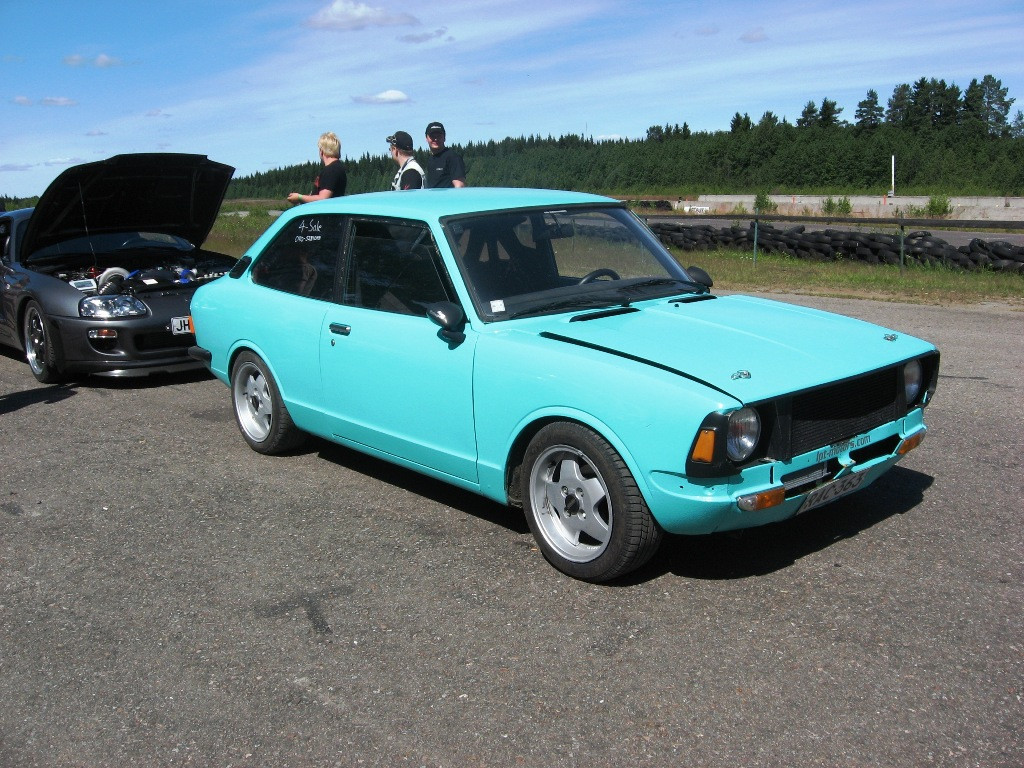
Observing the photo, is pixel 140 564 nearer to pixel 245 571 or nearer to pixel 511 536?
pixel 245 571

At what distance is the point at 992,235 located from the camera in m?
29.5

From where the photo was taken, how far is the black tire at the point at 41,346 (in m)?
8.26

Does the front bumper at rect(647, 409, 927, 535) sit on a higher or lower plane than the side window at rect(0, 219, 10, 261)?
lower

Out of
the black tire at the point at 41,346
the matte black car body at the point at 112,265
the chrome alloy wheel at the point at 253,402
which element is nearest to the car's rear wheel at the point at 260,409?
the chrome alloy wheel at the point at 253,402

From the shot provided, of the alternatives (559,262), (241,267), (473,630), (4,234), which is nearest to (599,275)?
(559,262)

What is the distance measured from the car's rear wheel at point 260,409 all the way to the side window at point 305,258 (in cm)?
53

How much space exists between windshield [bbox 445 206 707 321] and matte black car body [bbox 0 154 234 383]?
4386mm

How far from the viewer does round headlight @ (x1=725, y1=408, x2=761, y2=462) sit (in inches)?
143

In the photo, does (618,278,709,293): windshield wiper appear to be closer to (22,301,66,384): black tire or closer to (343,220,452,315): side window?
(343,220,452,315): side window

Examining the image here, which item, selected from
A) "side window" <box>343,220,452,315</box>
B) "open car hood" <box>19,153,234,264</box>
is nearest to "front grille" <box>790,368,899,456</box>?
"side window" <box>343,220,452,315</box>

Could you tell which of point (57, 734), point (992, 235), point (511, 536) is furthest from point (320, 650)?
point (992, 235)

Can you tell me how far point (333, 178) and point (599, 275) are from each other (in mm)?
4963

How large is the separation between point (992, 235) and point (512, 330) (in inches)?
1157

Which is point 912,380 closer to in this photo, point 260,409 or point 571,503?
point 571,503
